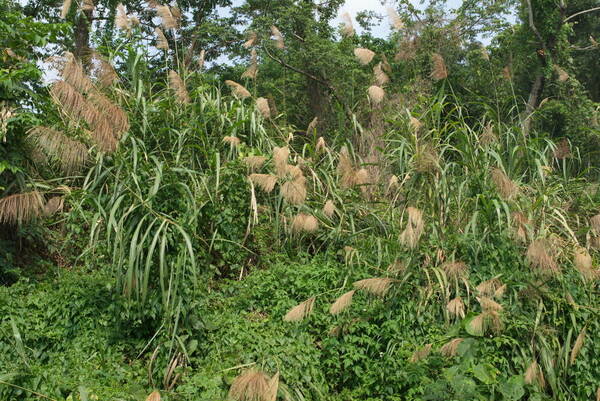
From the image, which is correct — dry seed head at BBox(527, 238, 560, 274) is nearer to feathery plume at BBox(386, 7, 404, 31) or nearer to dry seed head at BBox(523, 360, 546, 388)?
dry seed head at BBox(523, 360, 546, 388)

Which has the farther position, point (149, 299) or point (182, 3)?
point (182, 3)

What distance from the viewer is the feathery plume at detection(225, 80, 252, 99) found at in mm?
5559

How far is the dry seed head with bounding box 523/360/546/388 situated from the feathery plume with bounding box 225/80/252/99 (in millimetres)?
3492

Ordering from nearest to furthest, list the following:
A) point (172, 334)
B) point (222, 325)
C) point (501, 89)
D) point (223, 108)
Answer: point (172, 334)
point (222, 325)
point (223, 108)
point (501, 89)

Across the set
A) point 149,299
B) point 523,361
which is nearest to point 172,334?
point 149,299

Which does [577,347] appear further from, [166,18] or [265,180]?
[166,18]

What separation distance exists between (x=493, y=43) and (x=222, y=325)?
10230 millimetres

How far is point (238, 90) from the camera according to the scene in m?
5.57

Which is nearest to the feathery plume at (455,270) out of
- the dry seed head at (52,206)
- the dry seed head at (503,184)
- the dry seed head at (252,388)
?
the dry seed head at (503,184)

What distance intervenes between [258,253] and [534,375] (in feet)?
8.00

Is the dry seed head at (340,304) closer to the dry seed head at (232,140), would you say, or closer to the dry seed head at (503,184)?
the dry seed head at (503,184)

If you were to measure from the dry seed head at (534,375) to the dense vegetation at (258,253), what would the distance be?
0.21 ft

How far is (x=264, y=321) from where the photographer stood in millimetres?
4059

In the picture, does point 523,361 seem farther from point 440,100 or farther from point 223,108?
point 223,108
